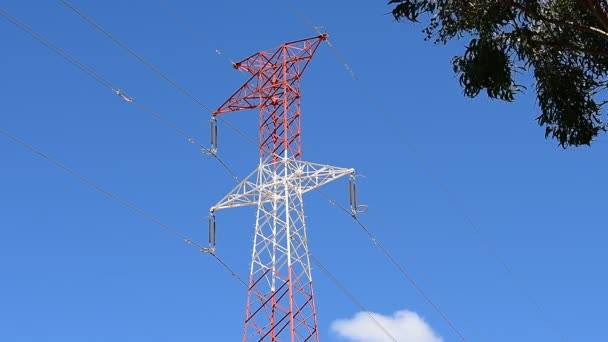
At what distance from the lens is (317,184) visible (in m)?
26.9

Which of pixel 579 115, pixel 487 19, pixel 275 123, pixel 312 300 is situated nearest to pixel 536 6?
pixel 487 19

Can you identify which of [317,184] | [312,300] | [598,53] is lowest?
[598,53]

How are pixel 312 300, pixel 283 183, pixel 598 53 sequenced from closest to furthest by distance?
pixel 598 53, pixel 312 300, pixel 283 183

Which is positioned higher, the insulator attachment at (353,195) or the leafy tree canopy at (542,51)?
the insulator attachment at (353,195)

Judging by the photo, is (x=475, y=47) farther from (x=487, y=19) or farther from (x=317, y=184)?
(x=317, y=184)

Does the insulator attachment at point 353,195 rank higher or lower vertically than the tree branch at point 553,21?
higher

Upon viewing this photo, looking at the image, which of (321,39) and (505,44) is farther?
(321,39)

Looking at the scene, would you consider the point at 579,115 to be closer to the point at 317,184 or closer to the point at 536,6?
the point at 536,6

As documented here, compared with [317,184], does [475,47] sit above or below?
below

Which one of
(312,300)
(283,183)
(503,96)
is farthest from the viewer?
(283,183)

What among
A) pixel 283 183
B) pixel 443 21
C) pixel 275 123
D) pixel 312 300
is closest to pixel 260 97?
pixel 275 123

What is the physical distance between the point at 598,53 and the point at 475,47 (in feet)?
5.68

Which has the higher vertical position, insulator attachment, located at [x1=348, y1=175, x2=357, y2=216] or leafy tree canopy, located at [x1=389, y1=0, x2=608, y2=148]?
insulator attachment, located at [x1=348, y1=175, x2=357, y2=216]

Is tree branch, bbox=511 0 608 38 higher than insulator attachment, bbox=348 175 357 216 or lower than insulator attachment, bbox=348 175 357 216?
lower
